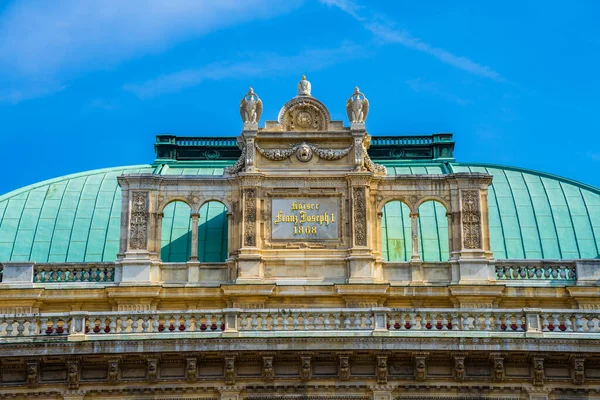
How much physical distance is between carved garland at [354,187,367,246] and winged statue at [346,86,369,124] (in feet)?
9.00

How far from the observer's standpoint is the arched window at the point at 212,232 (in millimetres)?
52094

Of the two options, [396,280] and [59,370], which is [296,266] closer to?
[396,280]

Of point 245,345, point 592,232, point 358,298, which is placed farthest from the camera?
point 592,232

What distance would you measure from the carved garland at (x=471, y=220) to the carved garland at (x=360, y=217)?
140 inches

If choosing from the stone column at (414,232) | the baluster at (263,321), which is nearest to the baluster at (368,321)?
the baluster at (263,321)

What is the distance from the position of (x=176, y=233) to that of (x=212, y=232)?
1.34m

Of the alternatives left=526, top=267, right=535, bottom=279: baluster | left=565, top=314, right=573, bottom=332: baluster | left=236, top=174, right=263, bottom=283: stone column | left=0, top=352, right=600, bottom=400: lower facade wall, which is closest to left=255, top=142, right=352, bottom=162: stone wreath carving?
left=236, top=174, right=263, bottom=283: stone column

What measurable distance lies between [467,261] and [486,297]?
1506 millimetres

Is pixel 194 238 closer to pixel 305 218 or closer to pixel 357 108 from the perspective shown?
pixel 305 218

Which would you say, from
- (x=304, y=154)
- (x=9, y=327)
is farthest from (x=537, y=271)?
(x=9, y=327)

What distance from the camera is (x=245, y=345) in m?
39.7

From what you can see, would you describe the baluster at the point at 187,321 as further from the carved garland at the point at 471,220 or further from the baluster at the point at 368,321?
the carved garland at the point at 471,220

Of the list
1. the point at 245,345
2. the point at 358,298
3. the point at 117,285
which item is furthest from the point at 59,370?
the point at 358,298

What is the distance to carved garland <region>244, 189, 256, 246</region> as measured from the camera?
162ft
